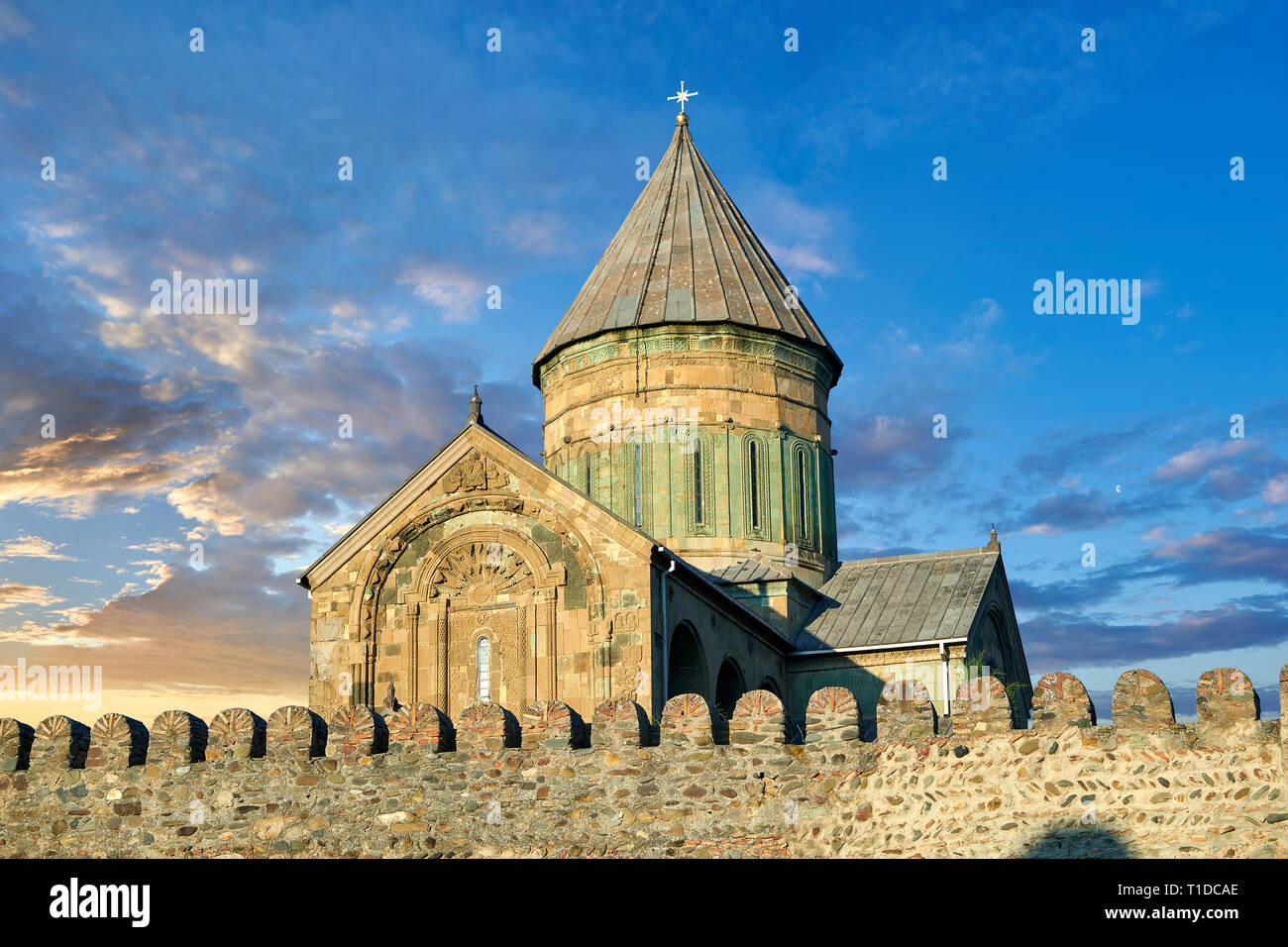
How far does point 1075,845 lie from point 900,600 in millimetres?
13067

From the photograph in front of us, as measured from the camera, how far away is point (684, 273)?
2627 cm

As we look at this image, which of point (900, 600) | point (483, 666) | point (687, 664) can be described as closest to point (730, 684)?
point (687, 664)

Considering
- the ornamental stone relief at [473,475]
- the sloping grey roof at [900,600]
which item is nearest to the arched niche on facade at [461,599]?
the ornamental stone relief at [473,475]

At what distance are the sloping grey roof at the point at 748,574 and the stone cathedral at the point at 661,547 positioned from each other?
52 mm

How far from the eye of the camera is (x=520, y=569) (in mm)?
19250

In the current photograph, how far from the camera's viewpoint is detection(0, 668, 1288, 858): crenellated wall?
38.4 ft

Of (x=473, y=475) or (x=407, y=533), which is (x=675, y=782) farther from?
(x=407, y=533)

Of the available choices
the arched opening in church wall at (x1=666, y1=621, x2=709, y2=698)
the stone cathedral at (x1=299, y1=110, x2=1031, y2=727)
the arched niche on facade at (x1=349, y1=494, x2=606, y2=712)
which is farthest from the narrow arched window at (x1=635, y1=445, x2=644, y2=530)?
the arched niche on facade at (x1=349, y1=494, x2=606, y2=712)

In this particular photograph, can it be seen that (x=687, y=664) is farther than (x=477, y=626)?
Yes

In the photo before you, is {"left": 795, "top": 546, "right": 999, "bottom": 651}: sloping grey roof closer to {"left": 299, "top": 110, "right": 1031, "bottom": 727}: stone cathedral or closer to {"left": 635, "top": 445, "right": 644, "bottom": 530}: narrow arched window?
{"left": 299, "top": 110, "right": 1031, "bottom": 727}: stone cathedral

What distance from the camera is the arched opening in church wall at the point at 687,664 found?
782 inches
